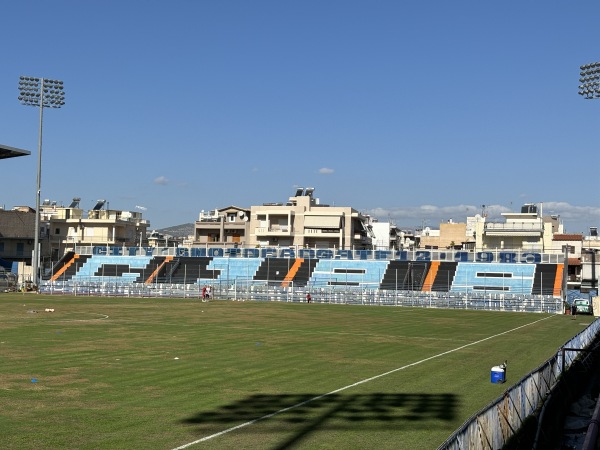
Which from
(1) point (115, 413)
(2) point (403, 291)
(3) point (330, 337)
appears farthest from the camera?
(2) point (403, 291)

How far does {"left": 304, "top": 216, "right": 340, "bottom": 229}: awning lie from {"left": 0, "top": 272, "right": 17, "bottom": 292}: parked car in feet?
159

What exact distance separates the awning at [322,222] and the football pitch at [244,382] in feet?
253

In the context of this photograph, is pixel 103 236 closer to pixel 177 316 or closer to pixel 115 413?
pixel 177 316

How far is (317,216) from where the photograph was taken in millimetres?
123000

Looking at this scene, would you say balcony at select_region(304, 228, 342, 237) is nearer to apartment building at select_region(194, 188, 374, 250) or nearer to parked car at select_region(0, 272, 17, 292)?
apartment building at select_region(194, 188, 374, 250)

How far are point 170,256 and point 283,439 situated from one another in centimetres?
8670

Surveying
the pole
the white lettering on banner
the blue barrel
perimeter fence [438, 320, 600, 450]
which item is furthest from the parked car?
perimeter fence [438, 320, 600, 450]

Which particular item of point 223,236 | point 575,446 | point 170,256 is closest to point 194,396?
point 575,446

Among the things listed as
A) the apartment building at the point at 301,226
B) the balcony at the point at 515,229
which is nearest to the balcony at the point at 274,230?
the apartment building at the point at 301,226

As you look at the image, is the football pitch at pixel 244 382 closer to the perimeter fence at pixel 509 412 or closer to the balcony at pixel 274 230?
the perimeter fence at pixel 509 412

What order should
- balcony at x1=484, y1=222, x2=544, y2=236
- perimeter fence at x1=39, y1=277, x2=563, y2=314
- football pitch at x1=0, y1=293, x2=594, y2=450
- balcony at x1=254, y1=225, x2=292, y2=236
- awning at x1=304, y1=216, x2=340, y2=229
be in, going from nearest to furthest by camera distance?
football pitch at x1=0, y1=293, x2=594, y2=450 < perimeter fence at x1=39, y1=277, x2=563, y2=314 < balcony at x1=484, y1=222, x2=544, y2=236 < awning at x1=304, y1=216, x2=340, y2=229 < balcony at x1=254, y1=225, x2=292, y2=236

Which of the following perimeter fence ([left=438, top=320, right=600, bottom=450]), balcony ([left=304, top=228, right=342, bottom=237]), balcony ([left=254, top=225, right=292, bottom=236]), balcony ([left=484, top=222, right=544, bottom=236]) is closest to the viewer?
perimeter fence ([left=438, top=320, right=600, bottom=450])

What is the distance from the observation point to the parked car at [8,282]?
85662mm

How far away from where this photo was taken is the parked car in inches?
3373
